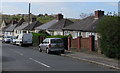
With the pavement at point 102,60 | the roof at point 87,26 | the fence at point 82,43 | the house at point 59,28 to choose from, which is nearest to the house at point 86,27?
the roof at point 87,26

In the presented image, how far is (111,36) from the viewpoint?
21.0 m

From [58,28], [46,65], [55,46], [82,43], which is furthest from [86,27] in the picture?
[46,65]

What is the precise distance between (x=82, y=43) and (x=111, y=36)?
11.0 meters

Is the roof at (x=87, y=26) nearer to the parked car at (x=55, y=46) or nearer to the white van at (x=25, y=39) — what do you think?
the white van at (x=25, y=39)

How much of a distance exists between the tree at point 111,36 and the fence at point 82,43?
6381 mm

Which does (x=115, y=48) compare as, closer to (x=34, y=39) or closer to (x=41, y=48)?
(x=41, y=48)

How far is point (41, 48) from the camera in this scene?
107 feet

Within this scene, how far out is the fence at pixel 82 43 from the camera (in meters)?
28.9

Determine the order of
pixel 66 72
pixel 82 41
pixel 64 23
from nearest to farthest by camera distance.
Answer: pixel 66 72 < pixel 82 41 < pixel 64 23

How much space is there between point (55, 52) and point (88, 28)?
12692 mm

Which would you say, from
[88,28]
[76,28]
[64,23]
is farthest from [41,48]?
[64,23]

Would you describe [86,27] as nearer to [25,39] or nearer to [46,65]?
[25,39]

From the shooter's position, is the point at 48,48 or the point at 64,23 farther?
the point at 64,23

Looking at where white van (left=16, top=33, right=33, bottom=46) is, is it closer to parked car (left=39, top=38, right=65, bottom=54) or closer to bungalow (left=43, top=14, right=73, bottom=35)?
bungalow (left=43, top=14, right=73, bottom=35)
